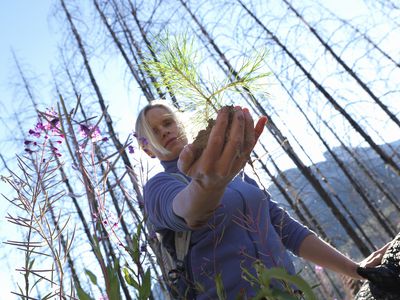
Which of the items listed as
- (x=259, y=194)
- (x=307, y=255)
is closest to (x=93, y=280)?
(x=259, y=194)

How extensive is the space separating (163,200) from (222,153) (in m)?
0.42

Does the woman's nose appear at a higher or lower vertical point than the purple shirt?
higher

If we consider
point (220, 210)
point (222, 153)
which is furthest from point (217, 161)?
point (220, 210)

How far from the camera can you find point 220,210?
122 centimetres

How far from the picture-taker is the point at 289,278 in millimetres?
381

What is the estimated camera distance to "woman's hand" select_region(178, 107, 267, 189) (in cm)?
70

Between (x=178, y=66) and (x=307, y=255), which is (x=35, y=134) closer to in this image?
(x=178, y=66)

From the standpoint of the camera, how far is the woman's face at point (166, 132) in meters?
1.44

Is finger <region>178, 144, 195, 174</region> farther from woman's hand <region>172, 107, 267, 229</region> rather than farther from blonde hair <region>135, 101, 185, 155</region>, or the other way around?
blonde hair <region>135, 101, 185, 155</region>

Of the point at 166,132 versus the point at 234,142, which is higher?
the point at 166,132

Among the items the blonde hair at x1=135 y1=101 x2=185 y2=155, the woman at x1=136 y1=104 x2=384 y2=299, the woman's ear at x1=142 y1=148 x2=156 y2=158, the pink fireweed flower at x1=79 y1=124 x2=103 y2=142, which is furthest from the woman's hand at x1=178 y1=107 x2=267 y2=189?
the woman's ear at x1=142 y1=148 x2=156 y2=158

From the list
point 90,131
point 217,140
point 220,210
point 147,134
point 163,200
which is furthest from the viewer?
point 147,134

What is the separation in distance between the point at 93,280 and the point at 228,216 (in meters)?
0.62

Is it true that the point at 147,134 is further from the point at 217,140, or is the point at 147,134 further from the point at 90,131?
the point at 217,140
